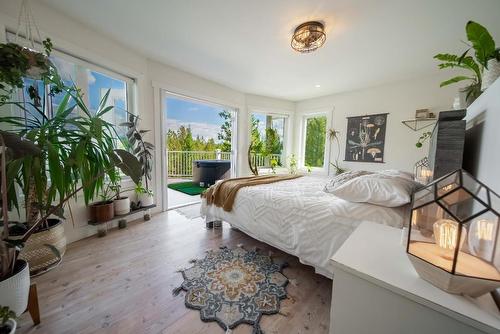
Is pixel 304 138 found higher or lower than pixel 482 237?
higher

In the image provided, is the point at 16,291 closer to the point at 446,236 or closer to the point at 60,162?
the point at 60,162

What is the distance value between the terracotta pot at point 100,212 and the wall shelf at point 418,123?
5.03 meters

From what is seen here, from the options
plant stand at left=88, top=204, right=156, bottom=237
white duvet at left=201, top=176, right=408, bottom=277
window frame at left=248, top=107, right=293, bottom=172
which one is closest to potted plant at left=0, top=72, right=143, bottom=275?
plant stand at left=88, top=204, right=156, bottom=237

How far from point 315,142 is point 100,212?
464cm

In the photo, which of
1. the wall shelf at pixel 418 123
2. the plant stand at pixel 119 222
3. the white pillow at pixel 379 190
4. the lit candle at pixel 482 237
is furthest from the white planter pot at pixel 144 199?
the wall shelf at pixel 418 123

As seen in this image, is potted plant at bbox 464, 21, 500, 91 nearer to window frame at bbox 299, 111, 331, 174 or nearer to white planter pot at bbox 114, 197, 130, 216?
window frame at bbox 299, 111, 331, 174

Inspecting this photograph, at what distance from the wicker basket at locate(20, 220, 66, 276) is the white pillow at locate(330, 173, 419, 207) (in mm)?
2532

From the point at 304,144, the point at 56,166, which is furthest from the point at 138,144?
the point at 304,144

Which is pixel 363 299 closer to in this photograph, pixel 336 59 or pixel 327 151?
pixel 336 59

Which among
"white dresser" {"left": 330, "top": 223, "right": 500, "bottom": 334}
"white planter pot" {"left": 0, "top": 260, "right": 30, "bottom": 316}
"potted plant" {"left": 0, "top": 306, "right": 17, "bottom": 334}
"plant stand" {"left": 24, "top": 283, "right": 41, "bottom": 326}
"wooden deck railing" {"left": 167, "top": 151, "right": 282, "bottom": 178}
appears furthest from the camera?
"wooden deck railing" {"left": 167, "top": 151, "right": 282, "bottom": 178}

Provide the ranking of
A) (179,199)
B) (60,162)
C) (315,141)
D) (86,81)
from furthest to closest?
(315,141) < (179,199) < (86,81) < (60,162)

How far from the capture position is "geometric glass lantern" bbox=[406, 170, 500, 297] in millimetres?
552

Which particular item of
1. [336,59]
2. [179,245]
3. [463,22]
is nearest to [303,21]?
[336,59]

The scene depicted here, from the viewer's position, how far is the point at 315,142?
488 cm
